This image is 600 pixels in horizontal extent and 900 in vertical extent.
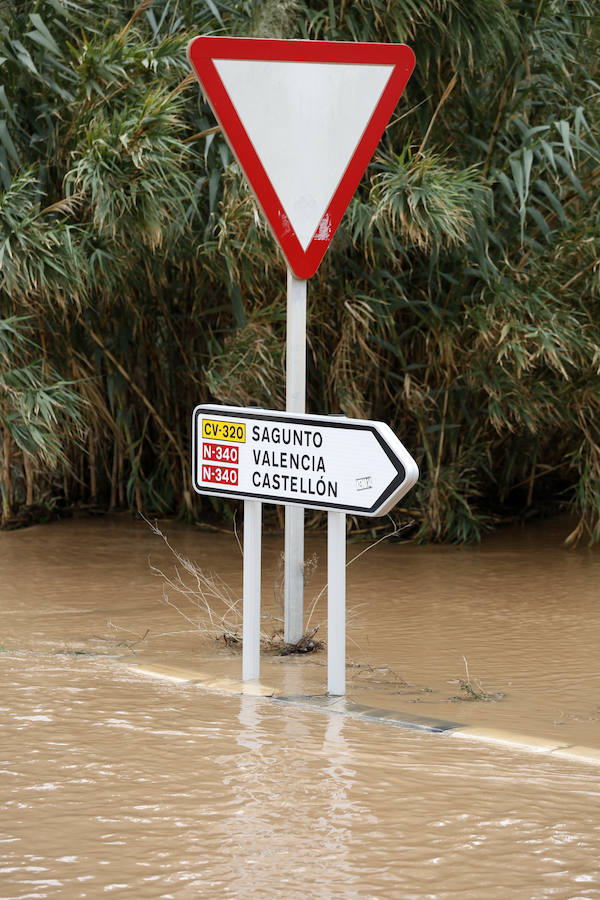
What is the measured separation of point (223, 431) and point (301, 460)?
1.23 feet

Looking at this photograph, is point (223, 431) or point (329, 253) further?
point (329, 253)

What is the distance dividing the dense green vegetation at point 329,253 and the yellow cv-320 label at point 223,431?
2456 millimetres

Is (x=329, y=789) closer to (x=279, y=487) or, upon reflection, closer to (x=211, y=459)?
(x=279, y=487)

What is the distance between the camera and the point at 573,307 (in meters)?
7.32

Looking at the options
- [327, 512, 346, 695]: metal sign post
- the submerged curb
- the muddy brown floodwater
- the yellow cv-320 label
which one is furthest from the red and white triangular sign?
the muddy brown floodwater

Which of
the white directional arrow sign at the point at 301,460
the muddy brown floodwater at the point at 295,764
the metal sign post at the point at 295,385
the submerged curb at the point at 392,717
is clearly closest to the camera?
the muddy brown floodwater at the point at 295,764

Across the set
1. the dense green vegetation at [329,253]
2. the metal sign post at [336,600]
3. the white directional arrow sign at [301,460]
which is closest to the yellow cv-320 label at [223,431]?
the white directional arrow sign at [301,460]

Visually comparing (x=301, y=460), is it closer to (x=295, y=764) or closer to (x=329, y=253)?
(x=295, y=764)

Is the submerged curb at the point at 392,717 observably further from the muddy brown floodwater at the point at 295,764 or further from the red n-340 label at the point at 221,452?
the red n-340 label at the point at 221,452

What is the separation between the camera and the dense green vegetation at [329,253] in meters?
6.73

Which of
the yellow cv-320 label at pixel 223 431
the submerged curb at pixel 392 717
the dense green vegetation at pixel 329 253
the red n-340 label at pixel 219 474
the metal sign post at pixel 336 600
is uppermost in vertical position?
the dense green vegetation at pixel 329 253

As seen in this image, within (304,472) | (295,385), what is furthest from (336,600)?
(295,385)

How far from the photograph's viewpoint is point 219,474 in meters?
4.31

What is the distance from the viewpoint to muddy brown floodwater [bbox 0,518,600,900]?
8.55 ft
